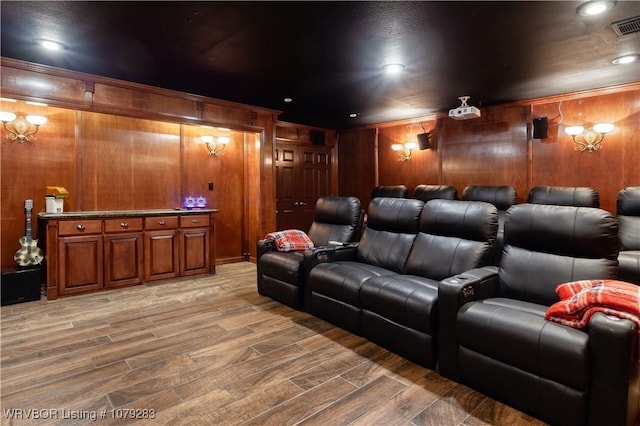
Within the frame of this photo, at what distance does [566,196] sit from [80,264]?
601 cm

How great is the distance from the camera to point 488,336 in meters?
2.03

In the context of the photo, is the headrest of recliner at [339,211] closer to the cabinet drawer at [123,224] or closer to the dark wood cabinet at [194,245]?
the dark wood cabinet at [194,245]

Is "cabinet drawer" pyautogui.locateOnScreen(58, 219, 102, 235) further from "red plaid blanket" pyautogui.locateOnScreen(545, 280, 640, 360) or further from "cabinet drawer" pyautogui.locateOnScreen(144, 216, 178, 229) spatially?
"red plaid blanket" pyautogui.locateOnScreen(545, 280, 640, 360)

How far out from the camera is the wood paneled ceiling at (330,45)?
2.60m

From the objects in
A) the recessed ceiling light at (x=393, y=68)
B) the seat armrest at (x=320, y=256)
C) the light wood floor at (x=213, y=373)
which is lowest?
the light wood floor at (x=213, y=373)

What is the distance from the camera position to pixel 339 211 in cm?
425

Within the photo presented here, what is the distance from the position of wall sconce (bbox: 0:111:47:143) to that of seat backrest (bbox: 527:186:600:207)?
20.5 feet

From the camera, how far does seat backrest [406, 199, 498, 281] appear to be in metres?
2.83

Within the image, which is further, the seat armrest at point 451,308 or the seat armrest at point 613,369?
Result: the seat armrest at point 451,308

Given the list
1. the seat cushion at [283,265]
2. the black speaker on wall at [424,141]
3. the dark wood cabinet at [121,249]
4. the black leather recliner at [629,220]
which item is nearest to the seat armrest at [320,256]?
the seat cushion at [283,265]

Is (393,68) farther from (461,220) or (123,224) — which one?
(123,224)

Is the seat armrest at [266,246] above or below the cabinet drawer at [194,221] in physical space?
below

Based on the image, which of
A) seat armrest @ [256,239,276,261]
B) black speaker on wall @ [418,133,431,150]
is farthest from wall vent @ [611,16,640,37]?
seat armrest @ [256,239,276,261]

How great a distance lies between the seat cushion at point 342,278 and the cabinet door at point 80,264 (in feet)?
8.62
